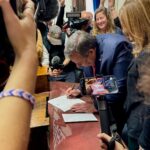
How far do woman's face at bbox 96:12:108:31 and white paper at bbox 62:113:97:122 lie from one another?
4.75 ft

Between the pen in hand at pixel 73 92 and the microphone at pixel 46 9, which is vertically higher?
the microphone at pixel 46 9

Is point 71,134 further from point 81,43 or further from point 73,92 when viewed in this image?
point 81,43

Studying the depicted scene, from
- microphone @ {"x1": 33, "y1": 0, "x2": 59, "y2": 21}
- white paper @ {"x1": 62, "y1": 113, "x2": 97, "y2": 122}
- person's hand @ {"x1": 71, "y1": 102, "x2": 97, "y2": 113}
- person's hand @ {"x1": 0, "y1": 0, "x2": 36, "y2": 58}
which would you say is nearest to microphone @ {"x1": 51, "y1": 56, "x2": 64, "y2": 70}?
person's hand @ {"x1": 71, "y1": 102, "x2": 97, "y2": 113}

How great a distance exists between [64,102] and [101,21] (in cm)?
130

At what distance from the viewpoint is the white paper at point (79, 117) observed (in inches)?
64.3

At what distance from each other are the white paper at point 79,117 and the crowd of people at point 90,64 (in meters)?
0.06

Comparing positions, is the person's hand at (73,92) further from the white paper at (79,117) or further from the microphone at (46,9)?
the microphone at (46,9)

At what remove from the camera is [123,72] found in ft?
6.30

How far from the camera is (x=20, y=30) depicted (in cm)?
38

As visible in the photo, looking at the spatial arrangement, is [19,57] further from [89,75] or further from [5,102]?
[89,75]

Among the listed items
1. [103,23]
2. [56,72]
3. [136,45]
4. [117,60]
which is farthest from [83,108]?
[103,23]

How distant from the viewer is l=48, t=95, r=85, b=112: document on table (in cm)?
184

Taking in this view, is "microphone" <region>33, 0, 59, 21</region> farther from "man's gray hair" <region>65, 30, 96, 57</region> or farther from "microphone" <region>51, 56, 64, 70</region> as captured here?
"microphone" <region>51, 56, 64, 70</region>

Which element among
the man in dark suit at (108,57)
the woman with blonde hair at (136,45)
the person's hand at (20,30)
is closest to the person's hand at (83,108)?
the man in dark suit at (108,57)
